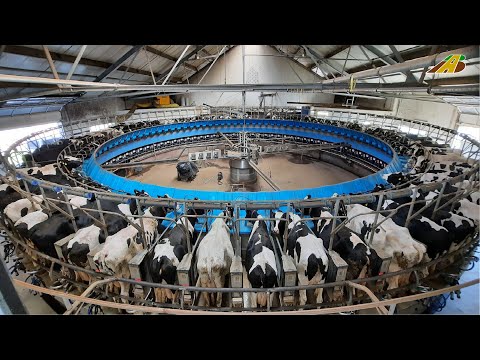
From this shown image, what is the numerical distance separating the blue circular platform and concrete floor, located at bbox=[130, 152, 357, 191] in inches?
72.3

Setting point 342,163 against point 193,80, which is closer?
point 342,163

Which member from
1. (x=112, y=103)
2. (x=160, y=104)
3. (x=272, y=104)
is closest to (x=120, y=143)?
(x=112, y=103)

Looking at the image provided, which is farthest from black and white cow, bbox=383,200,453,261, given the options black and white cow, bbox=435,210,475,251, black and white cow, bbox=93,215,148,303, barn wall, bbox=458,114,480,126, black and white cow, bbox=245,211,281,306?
barn wall, bbox=458,114,480,126

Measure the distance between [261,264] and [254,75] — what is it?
24.3 m

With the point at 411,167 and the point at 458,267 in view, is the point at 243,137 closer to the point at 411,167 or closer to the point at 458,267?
the point at 411,167

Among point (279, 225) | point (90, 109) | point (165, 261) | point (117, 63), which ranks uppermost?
point (117, 63)

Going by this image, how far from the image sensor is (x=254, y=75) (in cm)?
2528

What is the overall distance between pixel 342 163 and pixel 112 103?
767 inches

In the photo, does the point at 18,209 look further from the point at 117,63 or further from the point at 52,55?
the point at 117,63

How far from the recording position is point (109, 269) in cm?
471

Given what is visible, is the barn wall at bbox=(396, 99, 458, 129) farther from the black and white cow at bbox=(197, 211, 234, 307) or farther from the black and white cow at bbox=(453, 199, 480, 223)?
the black and white cow at bbox=(197, 211, 234, 307)

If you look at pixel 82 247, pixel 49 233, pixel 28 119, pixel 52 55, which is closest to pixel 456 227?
pixel 82 247

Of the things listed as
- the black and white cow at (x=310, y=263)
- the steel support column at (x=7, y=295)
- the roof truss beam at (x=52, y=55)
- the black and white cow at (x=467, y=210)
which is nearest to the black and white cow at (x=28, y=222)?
the steel support column at (x=7, y=295)
